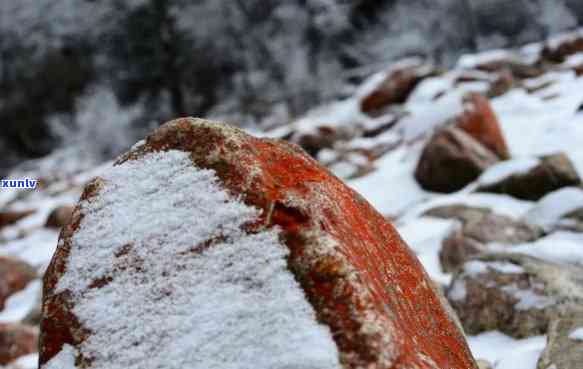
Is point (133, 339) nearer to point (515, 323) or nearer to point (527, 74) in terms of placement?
point (515, 323)

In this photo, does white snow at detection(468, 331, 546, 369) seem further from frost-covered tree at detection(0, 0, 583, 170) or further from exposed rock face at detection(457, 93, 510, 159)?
frost-covered tree at detection(0, 0, 583, 170)

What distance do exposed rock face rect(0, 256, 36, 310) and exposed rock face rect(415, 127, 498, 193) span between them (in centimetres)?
309

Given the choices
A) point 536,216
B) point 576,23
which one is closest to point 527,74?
point 576,23

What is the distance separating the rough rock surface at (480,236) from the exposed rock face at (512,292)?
518mm

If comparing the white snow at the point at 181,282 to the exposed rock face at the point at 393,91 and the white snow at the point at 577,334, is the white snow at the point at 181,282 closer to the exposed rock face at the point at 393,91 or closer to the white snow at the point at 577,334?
the white snow at the point at 577,334

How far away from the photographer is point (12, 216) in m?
7.18

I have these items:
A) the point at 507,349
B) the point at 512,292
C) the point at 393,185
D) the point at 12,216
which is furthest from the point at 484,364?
the point at 12,216

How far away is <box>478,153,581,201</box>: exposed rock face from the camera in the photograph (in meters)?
3.40

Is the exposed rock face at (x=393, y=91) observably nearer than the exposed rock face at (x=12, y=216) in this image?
No

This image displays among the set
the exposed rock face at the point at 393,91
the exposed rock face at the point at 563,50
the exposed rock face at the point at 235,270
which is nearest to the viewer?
the exposed rock face at the point at 235,270

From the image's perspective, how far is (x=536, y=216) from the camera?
312 centimetres

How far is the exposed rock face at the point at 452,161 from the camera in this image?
415cm

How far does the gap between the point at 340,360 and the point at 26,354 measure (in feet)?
7.62

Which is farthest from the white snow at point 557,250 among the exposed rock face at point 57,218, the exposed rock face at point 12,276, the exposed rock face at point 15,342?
the exposed rock face at point 57,218
